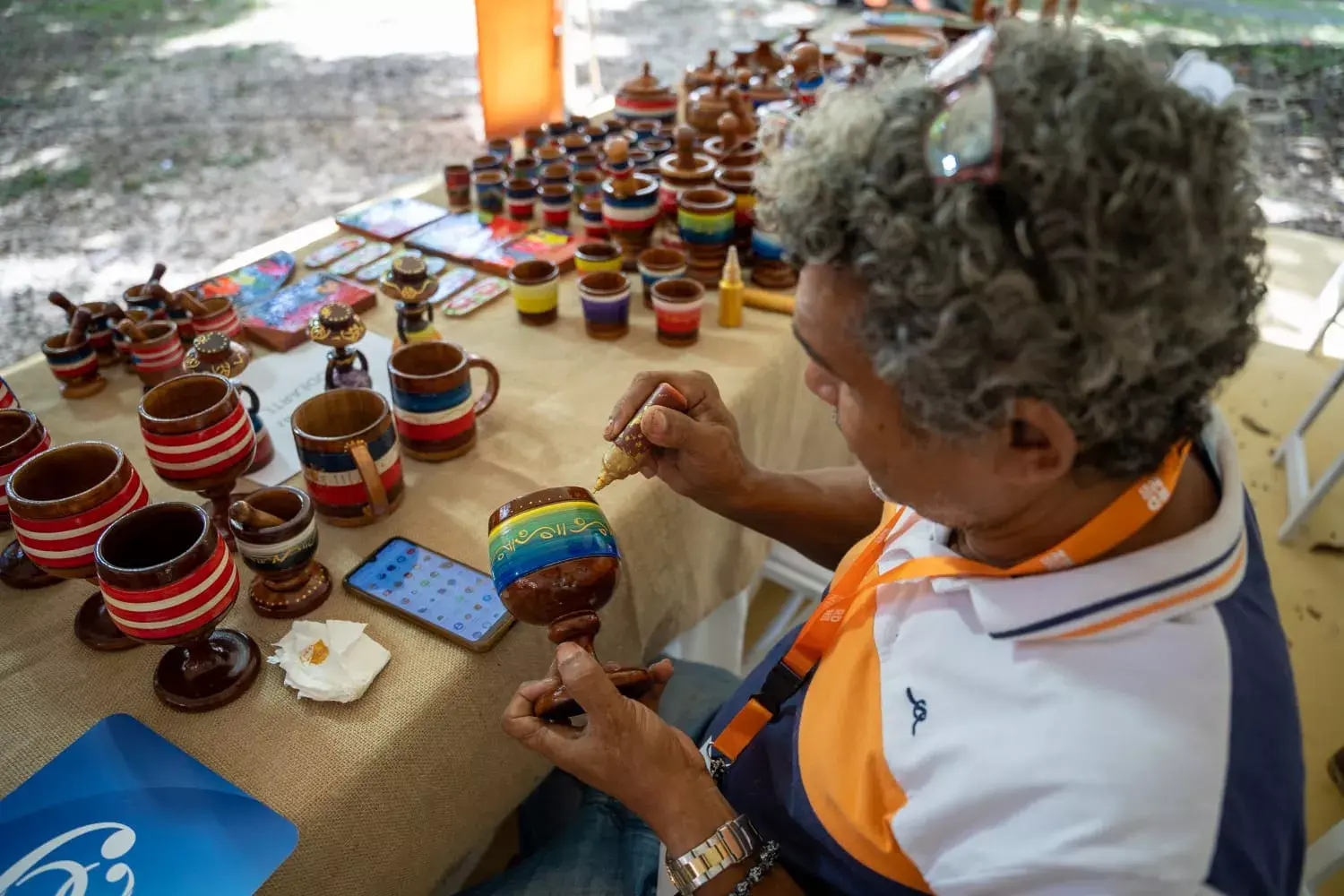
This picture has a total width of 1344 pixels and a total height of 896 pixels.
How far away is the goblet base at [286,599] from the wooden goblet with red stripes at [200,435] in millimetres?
142

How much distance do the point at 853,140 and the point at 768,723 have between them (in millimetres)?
769

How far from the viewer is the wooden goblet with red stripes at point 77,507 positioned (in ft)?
3.17

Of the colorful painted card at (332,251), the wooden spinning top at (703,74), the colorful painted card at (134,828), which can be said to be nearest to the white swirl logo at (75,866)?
the colorful painted card at (134,828)

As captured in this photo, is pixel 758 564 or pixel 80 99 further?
pixel 80 99

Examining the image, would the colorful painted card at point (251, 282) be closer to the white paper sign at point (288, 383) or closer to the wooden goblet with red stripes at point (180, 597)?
the white paper sign at point (288, 383)

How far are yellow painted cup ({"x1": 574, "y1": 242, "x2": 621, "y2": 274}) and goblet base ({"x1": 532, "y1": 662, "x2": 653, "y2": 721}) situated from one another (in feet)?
3.58

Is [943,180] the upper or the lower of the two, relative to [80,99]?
upper

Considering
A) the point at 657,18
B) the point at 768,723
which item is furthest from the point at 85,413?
the point at 657,18

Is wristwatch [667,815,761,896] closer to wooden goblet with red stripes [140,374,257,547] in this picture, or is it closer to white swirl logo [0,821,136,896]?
white swirl logo [0,821,136,896]

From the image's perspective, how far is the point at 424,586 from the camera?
46.4 inches

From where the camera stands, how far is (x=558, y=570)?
1023mm

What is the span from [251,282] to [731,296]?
1.17 metres

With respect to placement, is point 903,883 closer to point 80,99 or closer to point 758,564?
point 758,564

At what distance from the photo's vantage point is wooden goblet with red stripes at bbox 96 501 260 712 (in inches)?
35.2
